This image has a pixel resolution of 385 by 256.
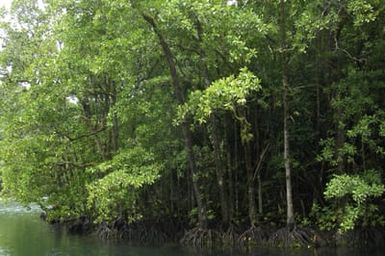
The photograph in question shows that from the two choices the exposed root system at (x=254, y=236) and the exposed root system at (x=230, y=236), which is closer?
the exposed root system at (x=254, y=236)

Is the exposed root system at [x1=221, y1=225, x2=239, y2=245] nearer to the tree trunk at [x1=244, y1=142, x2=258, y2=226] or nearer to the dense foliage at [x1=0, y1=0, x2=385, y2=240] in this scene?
the dense foliage at [x1=0, y1=0, x2=385, y2=240]

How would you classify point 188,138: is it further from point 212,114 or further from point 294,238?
point 294,238

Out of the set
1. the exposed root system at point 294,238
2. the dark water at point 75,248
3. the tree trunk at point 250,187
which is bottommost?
the dark water at point 75,248

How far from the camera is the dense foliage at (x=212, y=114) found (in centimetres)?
1304

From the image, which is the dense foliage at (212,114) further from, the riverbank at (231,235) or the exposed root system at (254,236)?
the exposed root system at (254,236)

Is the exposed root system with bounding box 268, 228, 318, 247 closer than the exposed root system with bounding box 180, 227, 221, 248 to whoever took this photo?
Yes

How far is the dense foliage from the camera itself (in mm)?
13039

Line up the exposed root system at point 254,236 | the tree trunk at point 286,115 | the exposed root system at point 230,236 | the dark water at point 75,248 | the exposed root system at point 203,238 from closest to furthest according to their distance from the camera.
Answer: the dark water at point 75,248
the tree trunk at point 286,115
the exposed root system at point 254,236
the exposed root system at point 230,236
the exposed root system at point 203,238

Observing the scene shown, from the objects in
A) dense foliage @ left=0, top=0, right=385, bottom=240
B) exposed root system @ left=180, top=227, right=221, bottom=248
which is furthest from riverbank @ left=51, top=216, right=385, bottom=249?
dense foliage @ left=0, top=0, right=385, bottom=240

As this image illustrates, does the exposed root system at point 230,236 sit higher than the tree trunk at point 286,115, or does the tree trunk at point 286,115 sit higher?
the tree trunk at point 286,115

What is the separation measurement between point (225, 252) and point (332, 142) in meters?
4.37

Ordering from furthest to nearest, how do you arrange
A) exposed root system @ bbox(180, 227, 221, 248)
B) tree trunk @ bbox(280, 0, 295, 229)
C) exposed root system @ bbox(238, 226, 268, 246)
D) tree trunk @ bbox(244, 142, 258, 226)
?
tree trunk @ bbox(244, 142, 258, 226) < exposed root system @ bbox(180, 227, 221, 248) < exposed root system @ bbox(238, 226, 268, 246) < tree trunk @ bbox(280, 0, 295, 229)

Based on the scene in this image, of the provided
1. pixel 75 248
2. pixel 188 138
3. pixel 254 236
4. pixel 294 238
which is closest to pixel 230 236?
pixel 254 236

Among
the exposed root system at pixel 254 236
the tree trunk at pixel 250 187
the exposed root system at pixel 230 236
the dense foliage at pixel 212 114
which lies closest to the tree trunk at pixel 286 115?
the dense foliage at pixel 212 114
